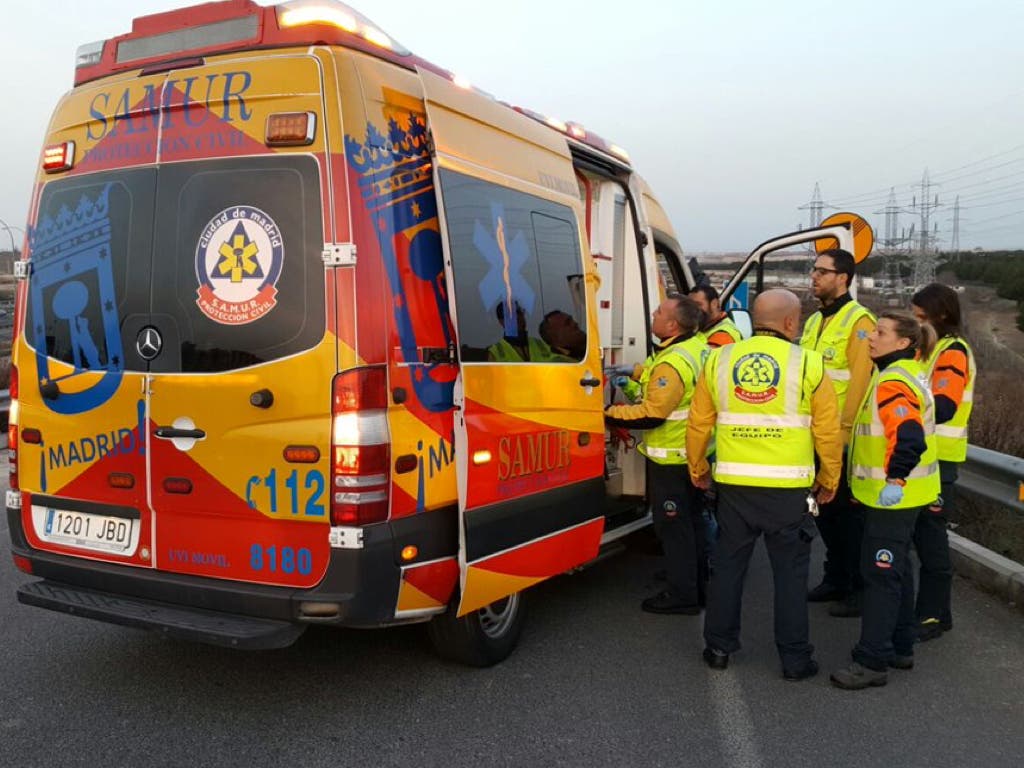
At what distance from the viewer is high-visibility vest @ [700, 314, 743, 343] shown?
5328mm

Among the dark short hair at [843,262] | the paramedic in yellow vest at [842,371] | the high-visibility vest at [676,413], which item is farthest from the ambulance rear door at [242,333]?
the dark short hair at [843,262]

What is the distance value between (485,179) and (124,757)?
103 inches

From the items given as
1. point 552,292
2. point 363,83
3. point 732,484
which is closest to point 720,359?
point 732,484

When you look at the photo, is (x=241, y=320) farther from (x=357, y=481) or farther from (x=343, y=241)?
(x=357, y=481)

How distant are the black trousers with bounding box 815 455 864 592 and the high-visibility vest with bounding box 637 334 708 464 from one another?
96 centimetres

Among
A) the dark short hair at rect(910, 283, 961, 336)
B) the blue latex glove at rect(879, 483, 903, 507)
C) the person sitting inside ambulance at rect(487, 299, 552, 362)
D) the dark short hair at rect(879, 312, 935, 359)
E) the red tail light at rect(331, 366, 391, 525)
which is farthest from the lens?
the dark short hair at rect(910, 283, 961, 336)

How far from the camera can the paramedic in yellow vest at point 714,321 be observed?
5.36 metres

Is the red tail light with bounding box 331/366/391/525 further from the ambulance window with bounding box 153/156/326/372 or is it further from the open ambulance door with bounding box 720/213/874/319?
the open ambulance door with bounding box 720/213/874/319

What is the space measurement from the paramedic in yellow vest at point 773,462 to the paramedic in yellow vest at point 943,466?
79 centimetres

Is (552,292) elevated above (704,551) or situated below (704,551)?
above

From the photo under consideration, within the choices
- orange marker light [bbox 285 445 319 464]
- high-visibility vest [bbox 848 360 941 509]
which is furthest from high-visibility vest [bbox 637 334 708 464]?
orange marker light [bbox 285 445 319 464]

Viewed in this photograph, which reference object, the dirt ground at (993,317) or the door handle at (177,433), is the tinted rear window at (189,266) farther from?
the dirt ground at (993,317)

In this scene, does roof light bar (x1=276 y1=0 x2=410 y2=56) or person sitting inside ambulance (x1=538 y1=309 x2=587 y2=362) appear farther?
person sitting inside ambulance (x1=538 y1=309 x2=587 y2=362)

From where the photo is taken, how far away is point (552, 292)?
14.0 ft
